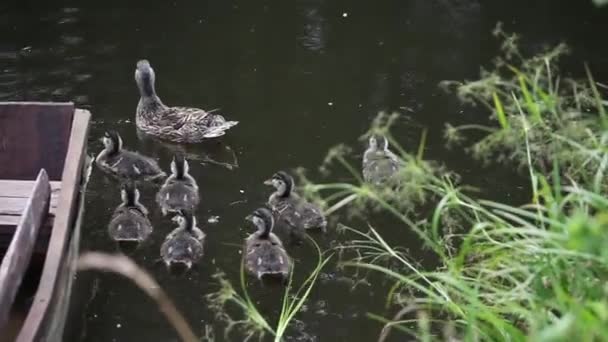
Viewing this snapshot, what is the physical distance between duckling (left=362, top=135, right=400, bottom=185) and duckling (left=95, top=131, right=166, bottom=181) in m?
1.32

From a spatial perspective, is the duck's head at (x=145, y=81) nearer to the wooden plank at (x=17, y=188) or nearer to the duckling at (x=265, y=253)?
the duckling at (x=265, y=253)

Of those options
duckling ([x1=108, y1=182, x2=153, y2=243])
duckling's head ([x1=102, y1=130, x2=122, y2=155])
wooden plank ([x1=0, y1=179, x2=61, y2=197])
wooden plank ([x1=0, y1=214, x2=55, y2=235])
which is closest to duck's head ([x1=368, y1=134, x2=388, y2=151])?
duckling ([x1=108, y1=182, x2=153, y2=243])

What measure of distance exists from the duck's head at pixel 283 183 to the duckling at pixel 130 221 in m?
0.77

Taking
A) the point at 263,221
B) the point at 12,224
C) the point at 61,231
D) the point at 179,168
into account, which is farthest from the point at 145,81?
the point at 61,231

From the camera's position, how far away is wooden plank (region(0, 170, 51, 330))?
3.11 m

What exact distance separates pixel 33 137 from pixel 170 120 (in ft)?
5.84

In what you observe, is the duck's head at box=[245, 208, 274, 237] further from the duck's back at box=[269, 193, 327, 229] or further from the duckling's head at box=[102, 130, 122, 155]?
the duckling's head at box=[102, 130, 122, 155]

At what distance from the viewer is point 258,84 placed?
7.21 m

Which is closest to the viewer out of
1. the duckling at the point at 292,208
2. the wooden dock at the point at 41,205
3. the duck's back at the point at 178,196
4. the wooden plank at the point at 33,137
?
the wooden dock at the point at 41,205

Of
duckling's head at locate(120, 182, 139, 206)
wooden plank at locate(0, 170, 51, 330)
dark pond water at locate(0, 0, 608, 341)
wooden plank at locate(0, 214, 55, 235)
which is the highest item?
wooden plank at locate(0, 170, 51, 330)

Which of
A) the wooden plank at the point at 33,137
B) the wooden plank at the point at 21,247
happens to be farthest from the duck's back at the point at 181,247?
the wooden plank at the point at 21,247

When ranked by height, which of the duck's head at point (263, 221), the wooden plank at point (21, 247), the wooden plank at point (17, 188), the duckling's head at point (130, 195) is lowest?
the duckling's head at point (130, 195)

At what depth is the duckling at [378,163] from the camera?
5574mm

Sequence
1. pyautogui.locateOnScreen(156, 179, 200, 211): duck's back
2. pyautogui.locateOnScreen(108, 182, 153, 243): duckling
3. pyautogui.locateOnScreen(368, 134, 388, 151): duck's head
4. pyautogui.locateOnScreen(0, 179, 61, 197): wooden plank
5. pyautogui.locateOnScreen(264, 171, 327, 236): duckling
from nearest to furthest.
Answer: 1. pyautogui.locateOnScreen(0, 179, 61, 197): wooden plank
2. pyautogui.locateOnScreen(108, 182, 153, 243): duckling
3. pyautogui.locateOnScreen(264, 171, 327, 236): duckling
4. pyautogui.locateOnScreen(156, 179, 200, 211): duck's back
5. pyautogui.locateOnScreen(368, 134, 388, 151): duck's head
